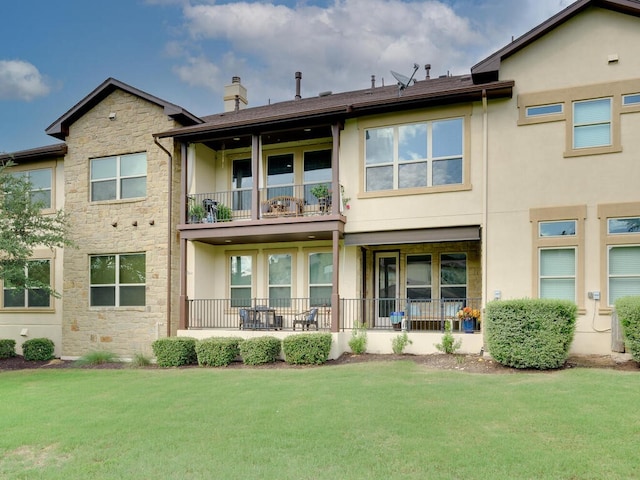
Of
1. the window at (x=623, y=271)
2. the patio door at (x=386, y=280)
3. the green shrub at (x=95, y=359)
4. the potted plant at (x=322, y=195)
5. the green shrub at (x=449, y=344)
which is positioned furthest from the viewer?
the patio door at (x=386, y=280)

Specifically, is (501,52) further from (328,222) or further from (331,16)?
(331,16)

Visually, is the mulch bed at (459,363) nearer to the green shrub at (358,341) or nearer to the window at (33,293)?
the green shrub at (358,341)

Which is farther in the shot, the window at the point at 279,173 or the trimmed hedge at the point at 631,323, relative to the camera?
the window at the point at 279,173

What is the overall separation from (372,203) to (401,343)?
3919mm

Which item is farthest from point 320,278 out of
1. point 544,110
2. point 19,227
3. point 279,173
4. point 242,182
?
point 19,227

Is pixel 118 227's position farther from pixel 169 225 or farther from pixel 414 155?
pixel 414 155

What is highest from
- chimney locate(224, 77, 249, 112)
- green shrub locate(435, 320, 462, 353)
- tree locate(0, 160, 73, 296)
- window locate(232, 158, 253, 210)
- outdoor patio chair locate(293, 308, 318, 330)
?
chimney locate(224, 77, 249, 112)

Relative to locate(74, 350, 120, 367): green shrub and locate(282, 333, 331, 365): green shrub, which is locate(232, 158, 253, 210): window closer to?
locate(282, 333, 331, 365): green shrub

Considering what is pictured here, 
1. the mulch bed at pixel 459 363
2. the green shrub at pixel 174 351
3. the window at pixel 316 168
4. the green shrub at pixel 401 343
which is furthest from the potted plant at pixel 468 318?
the green shrub at pixel 174 351

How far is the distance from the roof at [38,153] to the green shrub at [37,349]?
6.13 meters

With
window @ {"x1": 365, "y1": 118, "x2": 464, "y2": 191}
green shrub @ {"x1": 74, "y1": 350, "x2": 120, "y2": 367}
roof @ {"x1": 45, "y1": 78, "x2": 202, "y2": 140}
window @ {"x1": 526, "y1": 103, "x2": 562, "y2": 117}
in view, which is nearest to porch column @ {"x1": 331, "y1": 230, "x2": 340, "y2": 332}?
window @ {"x1": 365, "y1": 118, "x2": 464, "y2": 191}

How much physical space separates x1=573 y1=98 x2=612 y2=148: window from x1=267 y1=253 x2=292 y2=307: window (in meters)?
8.82

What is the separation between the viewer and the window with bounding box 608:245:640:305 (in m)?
10.8

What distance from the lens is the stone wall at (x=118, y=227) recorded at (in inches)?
574
